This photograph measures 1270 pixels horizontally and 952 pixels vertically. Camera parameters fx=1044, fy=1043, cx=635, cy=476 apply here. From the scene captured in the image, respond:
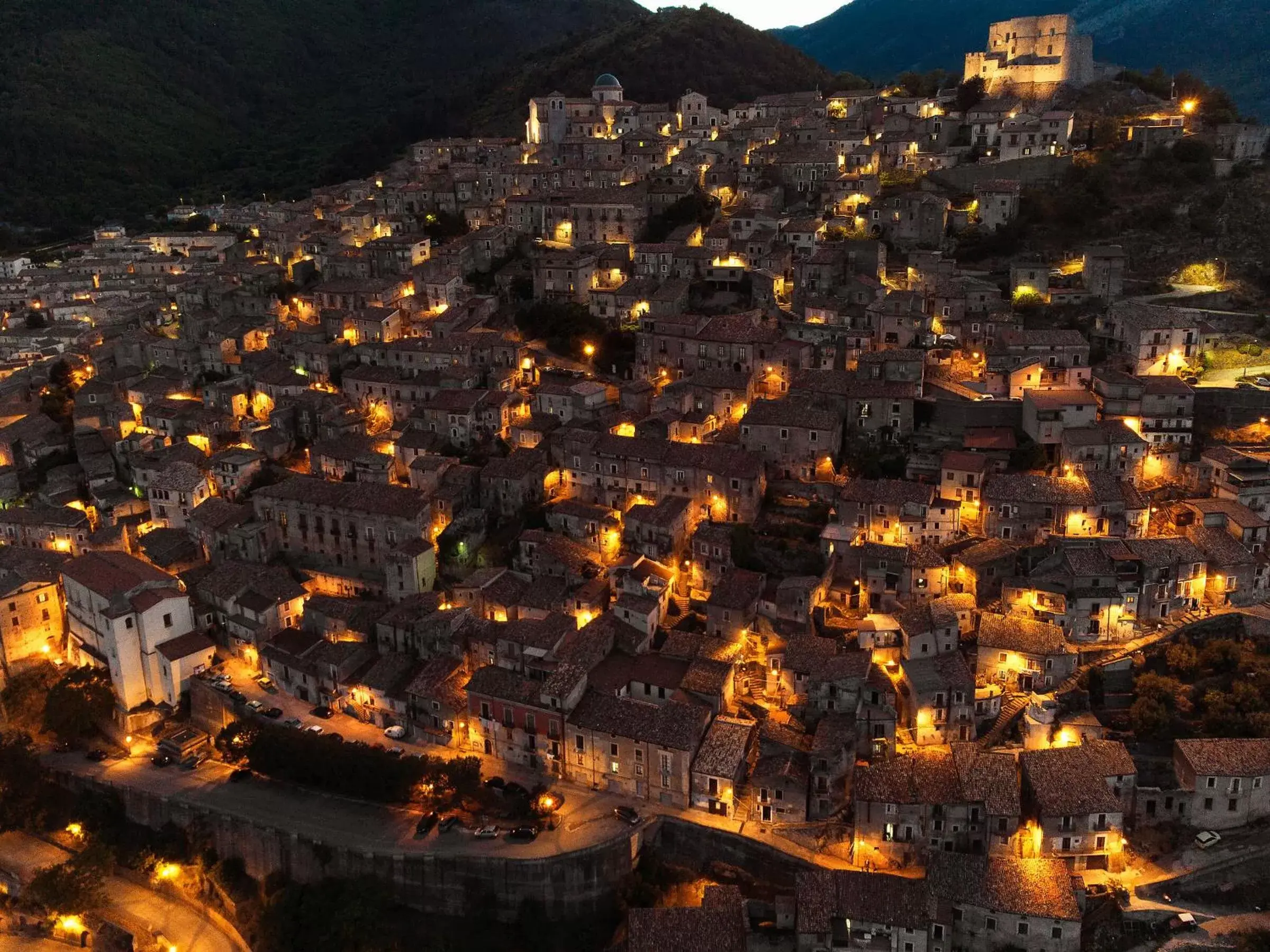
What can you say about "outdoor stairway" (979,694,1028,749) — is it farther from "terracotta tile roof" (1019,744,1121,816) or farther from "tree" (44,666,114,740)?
"tree" (44,666,114,740)

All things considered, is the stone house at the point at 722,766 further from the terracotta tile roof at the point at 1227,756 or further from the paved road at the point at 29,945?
the paved road at the point at 29,945

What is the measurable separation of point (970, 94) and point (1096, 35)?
40839 millimetres

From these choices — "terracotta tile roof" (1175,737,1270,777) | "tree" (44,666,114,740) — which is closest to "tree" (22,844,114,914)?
"tree" (44,666,114,740)

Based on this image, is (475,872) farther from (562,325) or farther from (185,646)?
(562,325)

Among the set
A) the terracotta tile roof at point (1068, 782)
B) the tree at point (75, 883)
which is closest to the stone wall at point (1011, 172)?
the terracotta tile roof at point (1068, 782)

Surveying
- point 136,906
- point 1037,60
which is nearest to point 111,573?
point 136,906

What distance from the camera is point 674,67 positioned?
3019 inches

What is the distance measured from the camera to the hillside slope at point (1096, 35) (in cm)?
6931

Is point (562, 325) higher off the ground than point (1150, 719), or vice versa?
point (562, 325)

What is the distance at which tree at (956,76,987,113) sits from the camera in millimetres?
53094

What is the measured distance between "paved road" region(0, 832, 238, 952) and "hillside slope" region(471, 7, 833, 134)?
5605cm

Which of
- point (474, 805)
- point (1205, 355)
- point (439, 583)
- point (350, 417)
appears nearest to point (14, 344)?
point (350, 417)

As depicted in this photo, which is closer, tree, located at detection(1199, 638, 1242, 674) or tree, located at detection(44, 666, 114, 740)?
tree, located at detection(1199, 638, 1242, 674)

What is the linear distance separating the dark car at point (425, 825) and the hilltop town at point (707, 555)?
12.6 inches
